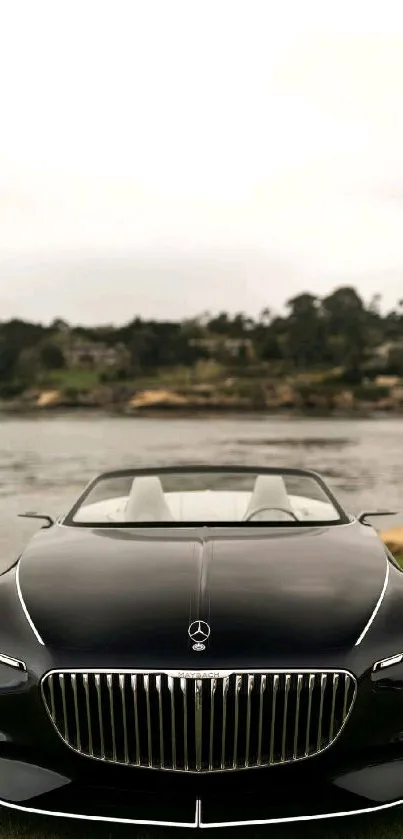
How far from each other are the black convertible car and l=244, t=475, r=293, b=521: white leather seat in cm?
172

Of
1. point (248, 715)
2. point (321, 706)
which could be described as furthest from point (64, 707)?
point (321, 706)

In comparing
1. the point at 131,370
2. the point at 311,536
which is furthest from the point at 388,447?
the point at 131,370

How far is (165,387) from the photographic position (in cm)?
14962

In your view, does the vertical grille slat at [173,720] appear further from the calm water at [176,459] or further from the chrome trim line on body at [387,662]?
the calm water at [176,459]

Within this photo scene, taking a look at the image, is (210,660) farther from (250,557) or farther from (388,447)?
(388,447)

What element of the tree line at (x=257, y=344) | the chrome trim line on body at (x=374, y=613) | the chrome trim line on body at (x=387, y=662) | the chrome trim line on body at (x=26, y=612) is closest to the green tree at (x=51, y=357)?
the tree line at (x=257, y=344)

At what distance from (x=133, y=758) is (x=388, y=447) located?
6549 cm

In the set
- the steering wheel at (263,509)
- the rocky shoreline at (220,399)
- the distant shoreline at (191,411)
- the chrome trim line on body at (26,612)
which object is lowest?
the distant shoreline at (191,411)

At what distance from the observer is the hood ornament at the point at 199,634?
3.09 metres

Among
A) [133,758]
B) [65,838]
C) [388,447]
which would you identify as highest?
[133,758]

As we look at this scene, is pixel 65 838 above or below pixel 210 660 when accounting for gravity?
below

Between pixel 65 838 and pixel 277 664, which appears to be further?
pixel 65 838

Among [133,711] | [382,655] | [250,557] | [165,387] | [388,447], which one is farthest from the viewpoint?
[165,387]

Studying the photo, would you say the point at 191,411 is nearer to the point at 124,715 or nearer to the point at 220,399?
the point at 220,399
